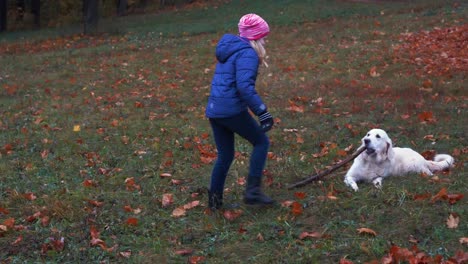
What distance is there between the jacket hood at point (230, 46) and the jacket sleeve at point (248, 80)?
8 cm

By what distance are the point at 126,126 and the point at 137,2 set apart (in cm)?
4226

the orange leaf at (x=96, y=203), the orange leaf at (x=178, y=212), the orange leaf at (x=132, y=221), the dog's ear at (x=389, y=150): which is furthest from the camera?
the dog's ear at (x=389, y=150)

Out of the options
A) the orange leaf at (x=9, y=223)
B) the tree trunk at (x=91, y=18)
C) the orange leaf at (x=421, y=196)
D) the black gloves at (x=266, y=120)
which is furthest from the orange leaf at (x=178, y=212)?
the tree trunk at (x=91, y=18)

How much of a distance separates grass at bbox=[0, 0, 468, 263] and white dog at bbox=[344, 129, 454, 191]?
0.52ft

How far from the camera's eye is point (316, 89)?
13.2 metres

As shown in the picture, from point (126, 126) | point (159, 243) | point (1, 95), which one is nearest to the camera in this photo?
point (159, 243)

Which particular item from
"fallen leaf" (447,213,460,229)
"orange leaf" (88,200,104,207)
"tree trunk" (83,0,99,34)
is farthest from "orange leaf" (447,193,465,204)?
"tree trunk" (83,0,99,34)

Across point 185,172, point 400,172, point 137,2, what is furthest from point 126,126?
point 137,2

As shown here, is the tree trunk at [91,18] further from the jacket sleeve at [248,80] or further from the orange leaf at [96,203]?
the jacket sleeve at [248,80]

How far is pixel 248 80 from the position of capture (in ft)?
17.9

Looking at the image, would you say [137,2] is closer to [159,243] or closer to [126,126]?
[126,126]

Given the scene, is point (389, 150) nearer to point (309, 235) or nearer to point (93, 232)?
point (309, 235)

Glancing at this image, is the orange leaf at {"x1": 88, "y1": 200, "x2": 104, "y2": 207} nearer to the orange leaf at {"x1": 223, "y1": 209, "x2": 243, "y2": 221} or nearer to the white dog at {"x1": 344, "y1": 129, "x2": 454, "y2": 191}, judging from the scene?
the orange leaf at {"x1": 223, "y1": 209, "x2": 243, "y2": 221}

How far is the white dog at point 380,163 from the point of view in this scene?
21.7 feet
